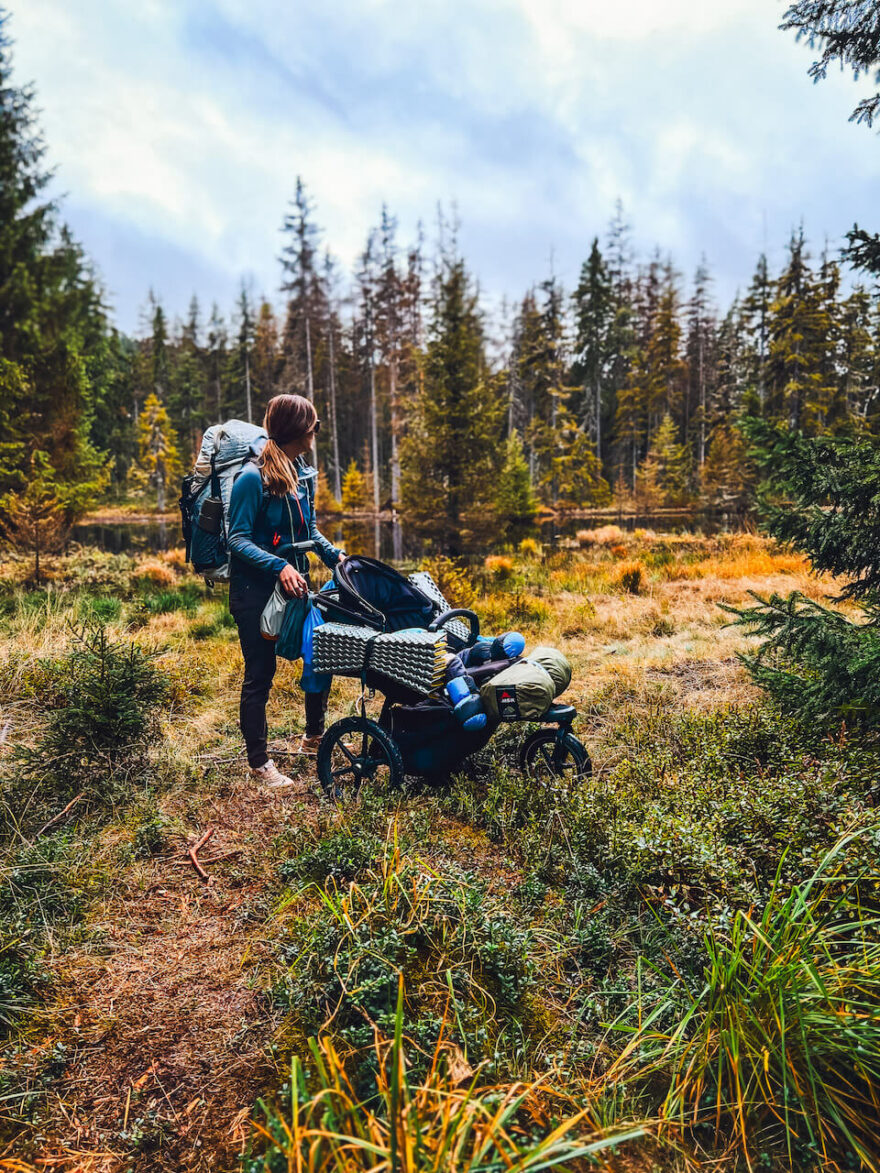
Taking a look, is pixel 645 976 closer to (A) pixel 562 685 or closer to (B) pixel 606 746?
(A) pixel 562 685

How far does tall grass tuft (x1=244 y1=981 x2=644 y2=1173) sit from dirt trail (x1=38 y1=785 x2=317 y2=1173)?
0.25 meters

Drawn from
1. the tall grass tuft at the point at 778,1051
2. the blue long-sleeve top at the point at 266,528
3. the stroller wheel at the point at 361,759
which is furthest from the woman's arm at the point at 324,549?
the tall grass tuft at the point at 778,1051

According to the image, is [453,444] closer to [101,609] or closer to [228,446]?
[101,609]

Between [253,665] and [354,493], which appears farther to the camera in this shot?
[354,493]

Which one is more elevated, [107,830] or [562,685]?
[562,685]

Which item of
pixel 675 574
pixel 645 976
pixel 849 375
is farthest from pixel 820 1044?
pixel 849 375

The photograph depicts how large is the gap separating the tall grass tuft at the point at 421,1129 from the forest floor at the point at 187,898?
25cm

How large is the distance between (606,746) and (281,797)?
2089mm

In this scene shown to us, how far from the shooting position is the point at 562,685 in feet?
10.5

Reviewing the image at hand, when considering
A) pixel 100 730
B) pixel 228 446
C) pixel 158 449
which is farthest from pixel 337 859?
pixel 158 449

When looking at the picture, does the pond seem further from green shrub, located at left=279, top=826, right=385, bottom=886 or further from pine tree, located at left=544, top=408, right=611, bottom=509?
green shrub, located at left=279, top=826, right=385, bottom=886

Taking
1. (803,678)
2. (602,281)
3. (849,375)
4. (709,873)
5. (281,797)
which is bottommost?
(281,797)

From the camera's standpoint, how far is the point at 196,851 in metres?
2.96

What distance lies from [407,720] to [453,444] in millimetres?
15119
